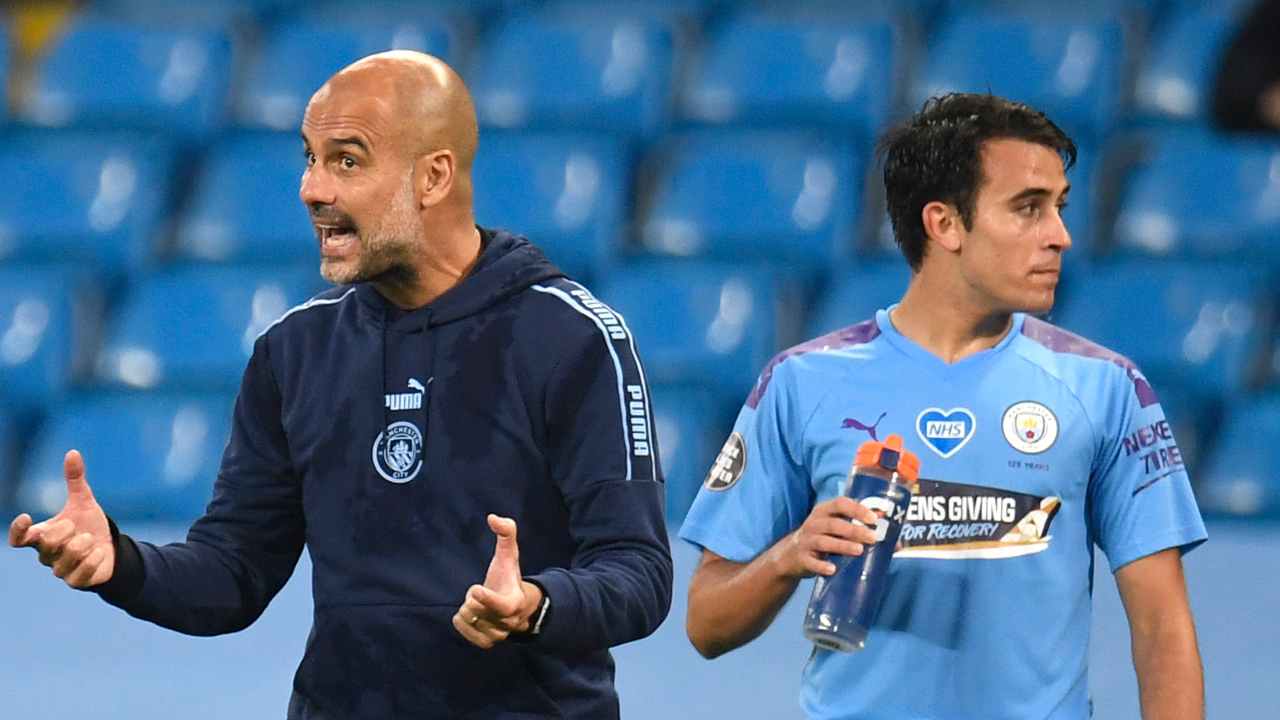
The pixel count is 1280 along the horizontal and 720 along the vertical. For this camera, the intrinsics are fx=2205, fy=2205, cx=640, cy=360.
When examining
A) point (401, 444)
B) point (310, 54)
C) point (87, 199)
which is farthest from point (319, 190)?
point (310, 54)

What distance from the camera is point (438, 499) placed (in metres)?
3.15

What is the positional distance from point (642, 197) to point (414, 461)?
485cm

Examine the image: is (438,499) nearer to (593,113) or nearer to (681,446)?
(681,446)

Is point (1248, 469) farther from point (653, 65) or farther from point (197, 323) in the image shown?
point (197, 323)

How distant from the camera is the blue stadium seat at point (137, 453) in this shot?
707 centimetres

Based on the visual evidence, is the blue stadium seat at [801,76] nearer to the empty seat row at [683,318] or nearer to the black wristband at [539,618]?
the empty seat row at [683,318]

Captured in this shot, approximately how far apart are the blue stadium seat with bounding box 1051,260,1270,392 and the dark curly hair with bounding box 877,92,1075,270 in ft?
11.0

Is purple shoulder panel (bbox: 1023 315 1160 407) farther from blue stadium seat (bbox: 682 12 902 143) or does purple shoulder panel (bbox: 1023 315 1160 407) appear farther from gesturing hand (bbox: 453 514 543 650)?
blue stadium seat (bbox: 682 12 902 143)

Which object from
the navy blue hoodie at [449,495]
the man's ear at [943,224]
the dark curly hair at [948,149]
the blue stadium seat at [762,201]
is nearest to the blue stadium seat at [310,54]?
the blue stadium seat at [762,201]

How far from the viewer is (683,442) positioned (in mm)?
6863

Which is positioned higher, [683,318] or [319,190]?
[683,318]

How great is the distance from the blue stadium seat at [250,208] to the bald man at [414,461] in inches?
176

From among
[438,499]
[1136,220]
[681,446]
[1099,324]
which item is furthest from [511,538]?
[1136,220]

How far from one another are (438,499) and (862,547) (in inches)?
23.8
